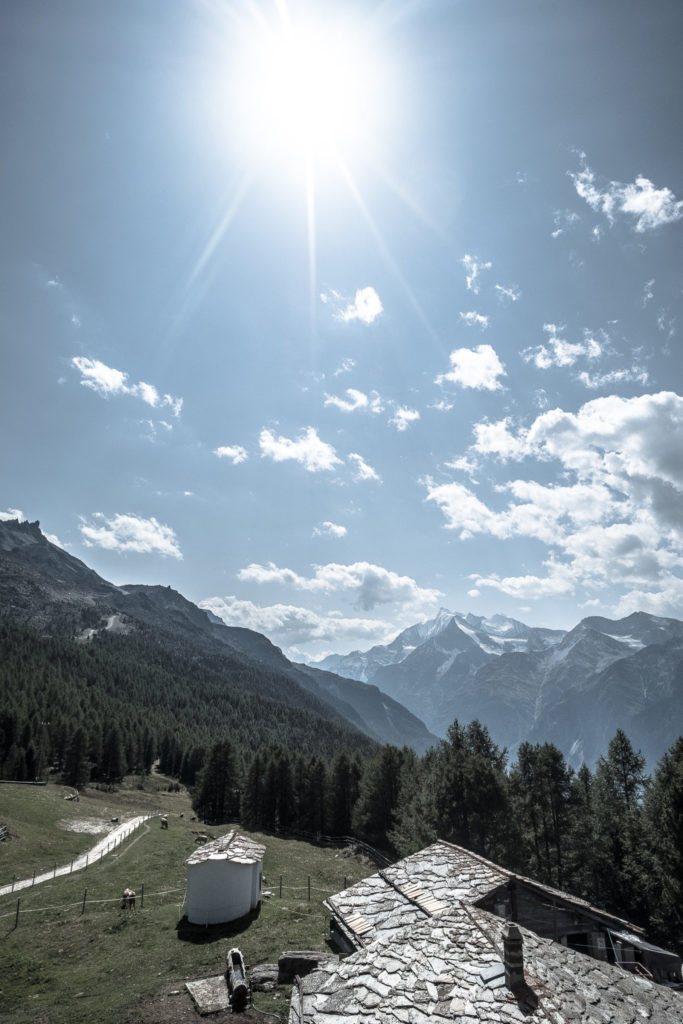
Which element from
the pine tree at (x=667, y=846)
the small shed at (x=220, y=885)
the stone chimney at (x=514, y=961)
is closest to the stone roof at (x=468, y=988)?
the stone chimney at (x=514, y=961)

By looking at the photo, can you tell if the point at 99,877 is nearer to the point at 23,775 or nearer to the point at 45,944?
the point at 45,944

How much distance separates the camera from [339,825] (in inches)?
3243

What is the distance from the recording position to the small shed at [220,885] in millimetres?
28000

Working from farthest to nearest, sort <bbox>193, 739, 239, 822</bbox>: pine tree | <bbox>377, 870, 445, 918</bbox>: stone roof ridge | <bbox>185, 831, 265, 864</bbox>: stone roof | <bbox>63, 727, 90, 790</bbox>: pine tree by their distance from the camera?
<bbox>63, 727, 90, 790</bbox>: pine tree
<bbox>193, 739, 239, 822</bbox>: pine tree
<bbox>185, 831, 265, 864</bbox>: stone roof
<bbox>377, 870, 445, 918</bbox>: stone roof ridge

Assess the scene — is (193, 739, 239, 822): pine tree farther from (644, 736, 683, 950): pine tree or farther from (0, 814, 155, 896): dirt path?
(644, 736, 683, 950): pine tree

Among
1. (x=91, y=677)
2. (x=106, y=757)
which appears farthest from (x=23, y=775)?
(x=91, y=677)

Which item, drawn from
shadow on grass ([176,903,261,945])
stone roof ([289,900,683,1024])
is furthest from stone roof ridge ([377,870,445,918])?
shadow on grass ([176,903,261,945])

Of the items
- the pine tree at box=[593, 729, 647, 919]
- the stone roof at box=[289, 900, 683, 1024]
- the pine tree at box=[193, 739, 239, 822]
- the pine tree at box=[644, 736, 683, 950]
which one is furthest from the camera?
the pine tree at box=[193, 739, 239, 822]

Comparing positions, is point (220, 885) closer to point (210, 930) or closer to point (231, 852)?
point (231, 852)

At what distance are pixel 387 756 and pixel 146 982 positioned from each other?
195ft

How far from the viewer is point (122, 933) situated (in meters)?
26.6

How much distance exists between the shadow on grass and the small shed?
0.32 m

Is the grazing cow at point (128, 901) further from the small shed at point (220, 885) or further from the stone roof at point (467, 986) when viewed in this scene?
the stone roof at point (467, 986)

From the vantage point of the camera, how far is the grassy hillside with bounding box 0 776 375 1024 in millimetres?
18281
